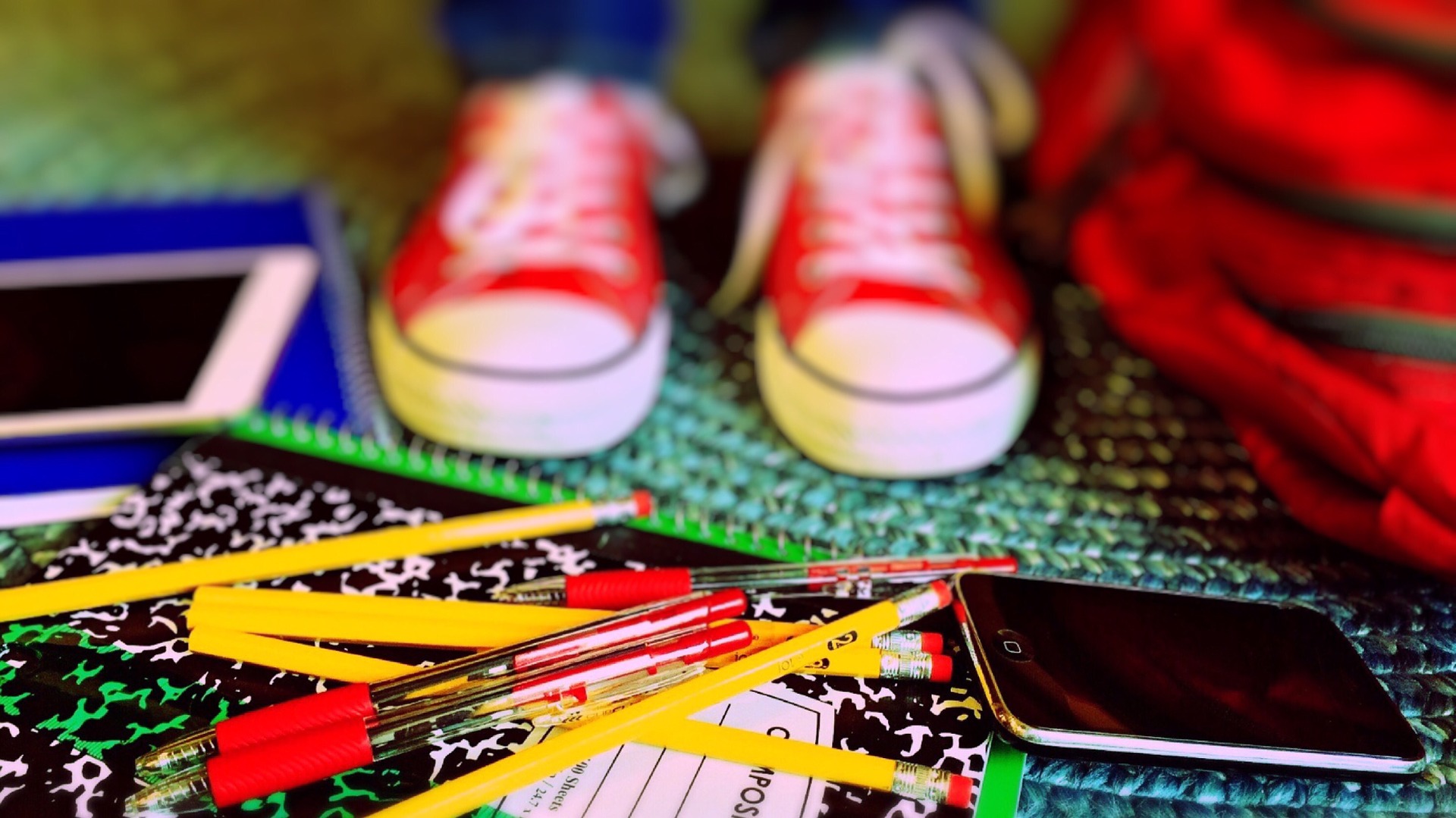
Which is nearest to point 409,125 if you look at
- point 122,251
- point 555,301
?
point 122,251

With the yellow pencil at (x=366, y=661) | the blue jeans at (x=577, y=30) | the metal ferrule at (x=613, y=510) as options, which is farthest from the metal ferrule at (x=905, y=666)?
the blue jeans at (x=577, y=30)

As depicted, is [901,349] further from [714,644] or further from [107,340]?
[107,340]

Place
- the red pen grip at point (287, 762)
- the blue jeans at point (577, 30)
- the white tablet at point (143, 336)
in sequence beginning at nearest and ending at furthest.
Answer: the red pen grip at point (287, 762), the white tablet at point (143, 336), the blue jeans at point (577, 30)

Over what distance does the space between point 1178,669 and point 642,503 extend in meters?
0.17

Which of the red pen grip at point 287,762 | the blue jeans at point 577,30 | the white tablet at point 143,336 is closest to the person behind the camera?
the red pen grip at point 287,762

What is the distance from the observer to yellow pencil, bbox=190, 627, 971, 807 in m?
0.25

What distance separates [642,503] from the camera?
13.5 inches

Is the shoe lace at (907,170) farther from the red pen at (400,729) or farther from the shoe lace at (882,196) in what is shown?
the red pen at (400,729)

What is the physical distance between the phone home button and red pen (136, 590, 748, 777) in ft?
0.24

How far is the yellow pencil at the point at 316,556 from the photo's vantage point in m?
0.30

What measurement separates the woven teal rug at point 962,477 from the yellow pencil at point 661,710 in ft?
0.18

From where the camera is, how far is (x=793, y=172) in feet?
1.70

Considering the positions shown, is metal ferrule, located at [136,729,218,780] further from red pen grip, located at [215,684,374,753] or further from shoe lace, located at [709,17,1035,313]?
shoe lace, located at [709,17,1035,313]

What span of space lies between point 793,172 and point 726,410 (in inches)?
5.8
